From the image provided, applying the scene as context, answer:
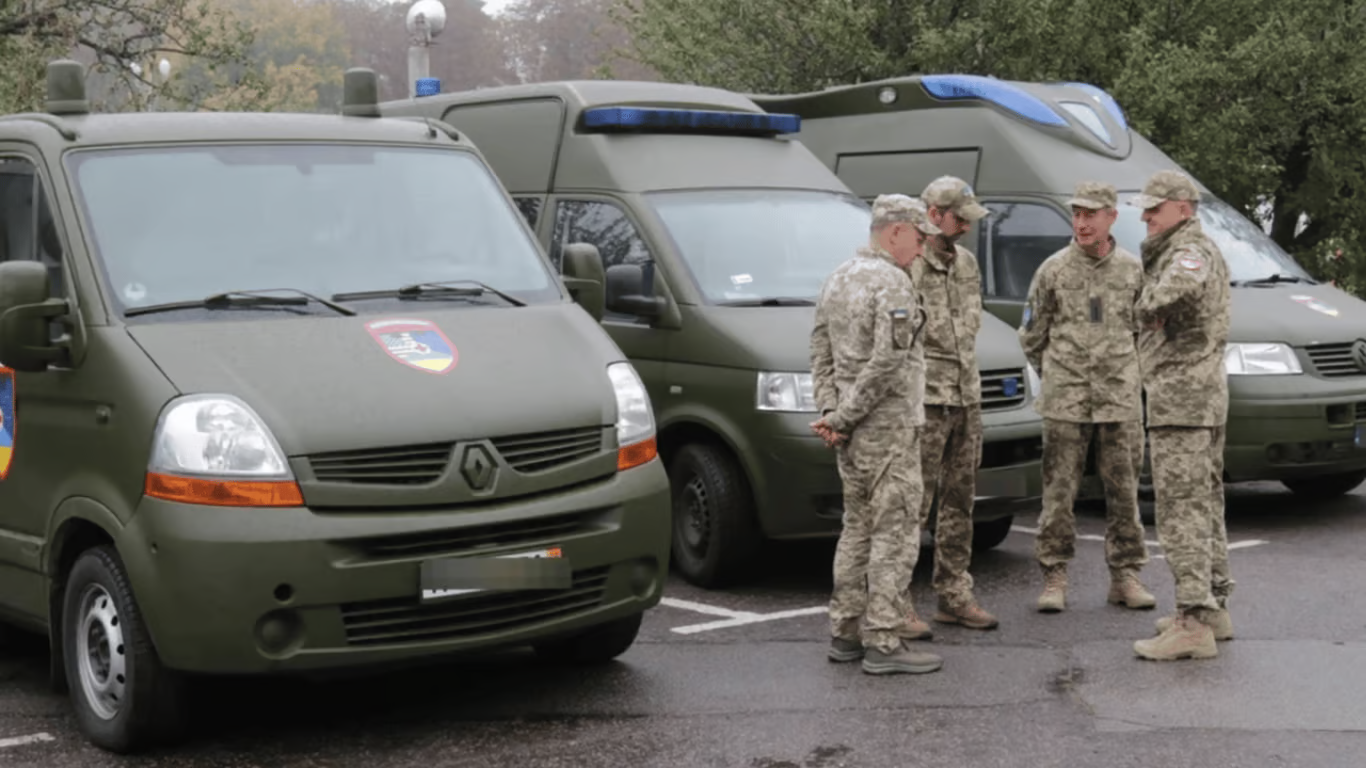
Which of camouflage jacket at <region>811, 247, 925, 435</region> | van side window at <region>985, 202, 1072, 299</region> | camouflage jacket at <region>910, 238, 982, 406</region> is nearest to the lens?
camouflage jacket at <region>811, 247, 925, 435</region>

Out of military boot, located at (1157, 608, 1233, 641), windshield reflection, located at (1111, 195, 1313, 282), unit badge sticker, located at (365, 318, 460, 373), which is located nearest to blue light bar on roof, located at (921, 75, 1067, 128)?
windshield reflection, located at (1111, 195, 1313, 282)

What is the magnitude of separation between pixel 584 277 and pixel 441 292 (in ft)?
2.39

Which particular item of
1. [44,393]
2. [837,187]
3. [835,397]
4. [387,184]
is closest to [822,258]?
[837,187]

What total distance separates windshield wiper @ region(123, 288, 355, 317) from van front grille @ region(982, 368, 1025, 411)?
3426 millimetres

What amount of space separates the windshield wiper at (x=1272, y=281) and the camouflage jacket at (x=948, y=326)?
3594 mm

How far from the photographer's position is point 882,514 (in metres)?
6.84

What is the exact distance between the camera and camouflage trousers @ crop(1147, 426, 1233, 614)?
7.10 meters

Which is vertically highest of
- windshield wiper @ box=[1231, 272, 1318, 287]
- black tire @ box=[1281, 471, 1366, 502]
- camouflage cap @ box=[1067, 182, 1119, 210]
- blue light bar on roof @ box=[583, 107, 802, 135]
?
blue light bar on roof @ box=[583, 107, 802, 135]

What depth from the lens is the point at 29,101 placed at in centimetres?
1368

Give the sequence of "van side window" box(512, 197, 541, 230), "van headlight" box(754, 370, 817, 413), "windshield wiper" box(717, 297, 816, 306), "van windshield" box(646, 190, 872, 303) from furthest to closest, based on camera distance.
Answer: "van side window" box(512, 197, 541, 230) < "van windshield" box(646, 190, 872, 303) < "windshield wiper" box(717, 297, 816, 306) < "van headlight" box(754, 370, 817, 413)

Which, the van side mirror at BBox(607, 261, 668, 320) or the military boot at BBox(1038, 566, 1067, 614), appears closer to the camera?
the military boot at BBox(1038, 566, 1067, 614)

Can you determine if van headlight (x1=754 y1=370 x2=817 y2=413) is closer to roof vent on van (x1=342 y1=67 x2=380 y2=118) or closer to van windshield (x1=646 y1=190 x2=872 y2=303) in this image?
van windshield (x1=646 y1=190 x2=872 y2=303)

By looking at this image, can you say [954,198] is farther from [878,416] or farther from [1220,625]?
[1220,625]

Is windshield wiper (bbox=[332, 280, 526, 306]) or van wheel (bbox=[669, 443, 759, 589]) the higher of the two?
windshield wiper (bbox=[332, 280, 526, 306])
